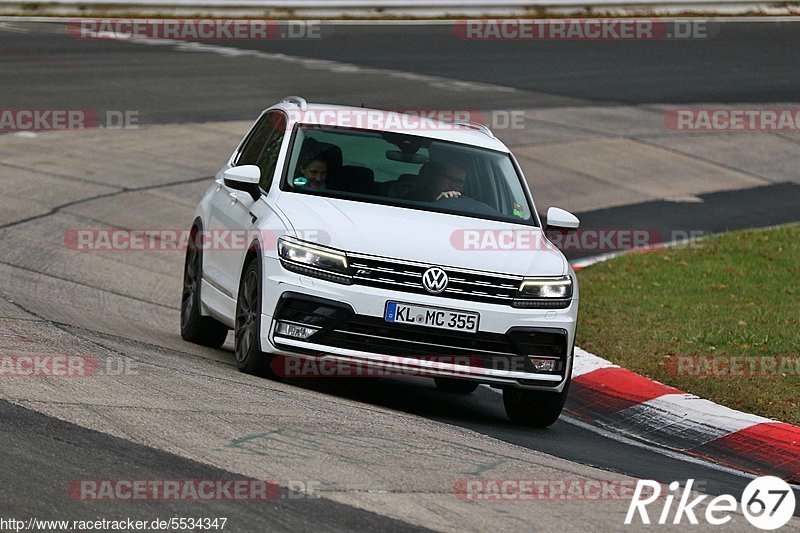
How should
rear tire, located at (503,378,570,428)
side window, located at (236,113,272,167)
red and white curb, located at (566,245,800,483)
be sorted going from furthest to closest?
side window, located at (236,113,272,167) < rear tire, located at (503,378,570,428) < red and white curb, located at (566,245,800,483)

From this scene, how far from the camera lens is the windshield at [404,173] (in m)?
9.13

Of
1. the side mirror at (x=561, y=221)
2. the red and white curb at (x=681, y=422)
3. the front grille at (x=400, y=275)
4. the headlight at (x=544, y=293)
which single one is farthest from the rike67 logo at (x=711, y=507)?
the side mirror at (x=561, y=221)

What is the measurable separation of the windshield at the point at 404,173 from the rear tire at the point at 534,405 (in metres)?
1.14

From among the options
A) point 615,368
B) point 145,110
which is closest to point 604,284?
point 615,368

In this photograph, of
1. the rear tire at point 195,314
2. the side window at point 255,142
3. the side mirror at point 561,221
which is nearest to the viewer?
the side mirror at point 561,221

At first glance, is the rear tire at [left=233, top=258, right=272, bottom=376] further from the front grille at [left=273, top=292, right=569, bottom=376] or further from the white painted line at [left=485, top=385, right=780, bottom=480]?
the white painted line at [left=485, top=385, right=780, bottom=480]

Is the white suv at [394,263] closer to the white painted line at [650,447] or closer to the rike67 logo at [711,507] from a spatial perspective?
the white painted line at [650,447]

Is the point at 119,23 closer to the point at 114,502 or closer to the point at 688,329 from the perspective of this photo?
the point at 688,329

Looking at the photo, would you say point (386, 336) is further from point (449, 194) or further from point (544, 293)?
point (449, 194)

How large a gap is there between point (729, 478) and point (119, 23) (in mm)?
24578

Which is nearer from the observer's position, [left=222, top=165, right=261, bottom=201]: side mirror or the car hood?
the car hood

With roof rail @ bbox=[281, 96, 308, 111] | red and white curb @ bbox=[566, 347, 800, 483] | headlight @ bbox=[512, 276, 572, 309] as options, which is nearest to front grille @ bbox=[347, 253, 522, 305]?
headlight @ bbox=[512, 276, 572, 309]

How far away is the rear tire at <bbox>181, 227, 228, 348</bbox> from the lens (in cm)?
1027

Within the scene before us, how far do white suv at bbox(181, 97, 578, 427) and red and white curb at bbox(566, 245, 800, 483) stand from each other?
732mm
